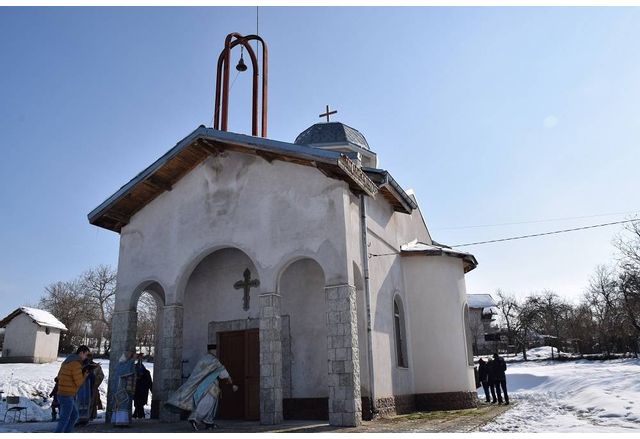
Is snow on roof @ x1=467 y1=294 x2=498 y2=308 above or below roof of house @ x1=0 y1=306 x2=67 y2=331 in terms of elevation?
above

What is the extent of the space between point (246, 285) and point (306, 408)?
3334 mm

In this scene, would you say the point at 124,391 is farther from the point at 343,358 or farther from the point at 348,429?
the point at 348,429

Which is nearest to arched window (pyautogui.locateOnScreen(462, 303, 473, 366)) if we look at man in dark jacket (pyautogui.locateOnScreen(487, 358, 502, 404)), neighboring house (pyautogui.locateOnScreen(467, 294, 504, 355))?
man in dark jacket (pyautogui.locateOnScreen(487, 358, 502, 404))

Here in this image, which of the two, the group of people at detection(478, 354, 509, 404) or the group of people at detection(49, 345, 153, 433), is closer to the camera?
the group of people at detection(49, 345, 153, 433)

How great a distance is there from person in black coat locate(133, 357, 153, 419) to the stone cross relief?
3117 millimetres

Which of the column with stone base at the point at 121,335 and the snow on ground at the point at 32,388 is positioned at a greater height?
the column with stone base at the point at 121,335

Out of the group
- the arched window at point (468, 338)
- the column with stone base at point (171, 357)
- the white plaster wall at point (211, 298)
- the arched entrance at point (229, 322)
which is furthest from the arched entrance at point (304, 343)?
the arched window at point (468, 338)

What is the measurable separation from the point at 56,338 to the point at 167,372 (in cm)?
2327

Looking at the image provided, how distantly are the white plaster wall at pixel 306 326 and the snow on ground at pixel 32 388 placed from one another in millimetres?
5602

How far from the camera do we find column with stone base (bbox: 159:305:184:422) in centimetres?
1153

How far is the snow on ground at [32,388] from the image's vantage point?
13.4 meters

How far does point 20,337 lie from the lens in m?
29.5

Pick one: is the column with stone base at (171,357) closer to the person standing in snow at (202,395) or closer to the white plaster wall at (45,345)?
the person standing in snow at (202,395)

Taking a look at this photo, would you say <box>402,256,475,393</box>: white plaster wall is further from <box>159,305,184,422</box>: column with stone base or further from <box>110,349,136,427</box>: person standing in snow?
<box>110,349,136,427</box>: person standing in snow
